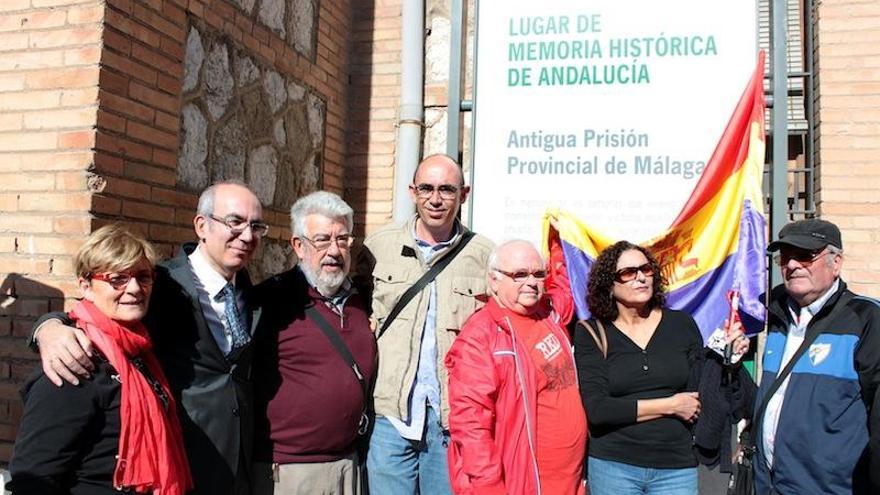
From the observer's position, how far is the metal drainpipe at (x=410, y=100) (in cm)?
561

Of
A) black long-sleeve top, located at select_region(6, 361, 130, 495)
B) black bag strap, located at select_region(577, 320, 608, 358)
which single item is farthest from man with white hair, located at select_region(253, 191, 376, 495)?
black bag strap, located at select_region(577, 320, 608, 358)

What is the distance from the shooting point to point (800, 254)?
9.29 ft

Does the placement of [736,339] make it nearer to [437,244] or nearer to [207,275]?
[437,244]

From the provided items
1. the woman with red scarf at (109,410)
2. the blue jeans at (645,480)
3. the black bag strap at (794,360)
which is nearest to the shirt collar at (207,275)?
the woman with red scarf at (109,410)

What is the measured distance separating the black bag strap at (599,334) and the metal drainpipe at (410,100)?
8.99ft

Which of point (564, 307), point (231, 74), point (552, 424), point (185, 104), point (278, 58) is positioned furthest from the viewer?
point (278, 58)

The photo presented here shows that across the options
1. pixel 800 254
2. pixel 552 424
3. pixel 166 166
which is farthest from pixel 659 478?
pixel 166 166

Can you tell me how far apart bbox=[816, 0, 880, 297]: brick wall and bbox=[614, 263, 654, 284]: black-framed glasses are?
2.27m

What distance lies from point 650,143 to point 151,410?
2.75 m

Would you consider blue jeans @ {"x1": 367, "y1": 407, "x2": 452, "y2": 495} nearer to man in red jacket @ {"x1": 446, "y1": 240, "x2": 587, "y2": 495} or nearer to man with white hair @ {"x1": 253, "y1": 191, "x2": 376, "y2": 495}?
man with white hair @ {"x1": 253, "y1": 191, "x2": 376, "y2": 495}

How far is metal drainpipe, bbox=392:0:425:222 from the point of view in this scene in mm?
5605

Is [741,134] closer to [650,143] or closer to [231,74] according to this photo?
[650,143]

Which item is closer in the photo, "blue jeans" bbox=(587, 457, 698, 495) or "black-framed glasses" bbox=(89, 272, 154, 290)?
"black-framed glasses" bbox=(89, 272, 154, 290)

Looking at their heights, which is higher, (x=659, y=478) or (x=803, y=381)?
(x=803, y=381)
